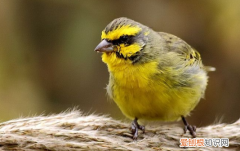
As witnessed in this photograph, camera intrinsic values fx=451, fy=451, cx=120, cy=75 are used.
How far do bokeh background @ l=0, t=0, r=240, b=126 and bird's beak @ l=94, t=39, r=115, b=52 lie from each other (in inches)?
78.2

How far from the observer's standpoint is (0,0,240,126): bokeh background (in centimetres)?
527

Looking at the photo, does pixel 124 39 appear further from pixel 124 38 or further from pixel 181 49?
pixel 181 49

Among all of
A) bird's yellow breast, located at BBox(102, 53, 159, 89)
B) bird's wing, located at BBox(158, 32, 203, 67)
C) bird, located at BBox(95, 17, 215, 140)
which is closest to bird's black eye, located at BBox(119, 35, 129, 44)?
bird, located at BBox(95, 17, 215, 140)

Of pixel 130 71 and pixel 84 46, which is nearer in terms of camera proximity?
pixel 130 71

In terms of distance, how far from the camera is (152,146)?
2865mm

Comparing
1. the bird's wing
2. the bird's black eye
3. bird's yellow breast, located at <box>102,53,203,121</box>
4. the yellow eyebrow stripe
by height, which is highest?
the yellow eyebrow stripe

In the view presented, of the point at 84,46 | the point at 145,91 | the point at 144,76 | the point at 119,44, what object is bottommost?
the point at 145,91

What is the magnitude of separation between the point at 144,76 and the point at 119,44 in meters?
0.32

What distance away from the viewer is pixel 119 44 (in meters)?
3.50

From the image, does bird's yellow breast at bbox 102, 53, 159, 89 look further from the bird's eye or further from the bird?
the bird's eye

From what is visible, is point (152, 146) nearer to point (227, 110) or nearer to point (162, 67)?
point (162, 67)

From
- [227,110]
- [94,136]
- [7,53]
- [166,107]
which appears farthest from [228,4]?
[94,136]

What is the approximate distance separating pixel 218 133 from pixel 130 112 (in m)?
0.81

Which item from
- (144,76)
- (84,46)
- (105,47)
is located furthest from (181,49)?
(84,46)
